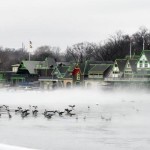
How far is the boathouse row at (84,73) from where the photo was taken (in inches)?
3415

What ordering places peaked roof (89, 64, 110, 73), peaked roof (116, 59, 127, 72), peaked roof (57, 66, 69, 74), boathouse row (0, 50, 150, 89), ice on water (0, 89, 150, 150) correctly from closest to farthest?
ice on water (0, 89, 150, 150), boathouse row (0, 50, 150, 89), peaked roof (116, 59, 127, 72), peaked roof (89, 64, 110, 73), peaked roof (57, 66, 69, 74)

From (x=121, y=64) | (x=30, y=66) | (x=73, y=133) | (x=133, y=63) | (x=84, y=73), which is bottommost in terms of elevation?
(x=73, y=133)

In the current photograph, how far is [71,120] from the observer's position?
1364 inches

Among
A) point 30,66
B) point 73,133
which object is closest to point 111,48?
point 30,66

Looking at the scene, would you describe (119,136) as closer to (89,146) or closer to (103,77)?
(89,146)

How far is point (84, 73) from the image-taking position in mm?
96125

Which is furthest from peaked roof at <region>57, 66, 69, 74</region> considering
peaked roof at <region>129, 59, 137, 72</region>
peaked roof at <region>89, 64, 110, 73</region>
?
peaked roof at <region>129, 59, 137, 72</region>

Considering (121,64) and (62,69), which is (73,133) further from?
(62,69)

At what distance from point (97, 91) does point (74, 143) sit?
2603 inches

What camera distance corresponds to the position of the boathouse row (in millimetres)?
86750

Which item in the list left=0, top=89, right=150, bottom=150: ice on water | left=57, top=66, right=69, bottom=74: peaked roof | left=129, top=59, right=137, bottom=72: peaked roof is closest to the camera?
left=0, top=89, right=150, bottom=150: ice on water

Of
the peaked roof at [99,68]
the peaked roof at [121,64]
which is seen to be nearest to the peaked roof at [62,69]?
the peaked roof at [99,68]

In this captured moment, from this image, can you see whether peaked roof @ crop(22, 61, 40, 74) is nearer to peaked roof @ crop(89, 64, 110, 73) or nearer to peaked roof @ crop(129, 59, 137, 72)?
peaked roof @ crop(89, 64, 110, 73)

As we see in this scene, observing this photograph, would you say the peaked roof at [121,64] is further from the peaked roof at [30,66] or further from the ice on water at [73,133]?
the ice on water at [73,133]
